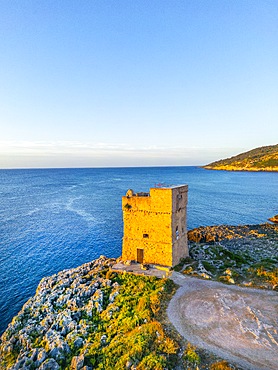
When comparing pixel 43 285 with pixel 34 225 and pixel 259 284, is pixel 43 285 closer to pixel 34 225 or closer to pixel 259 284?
pixel 259 284

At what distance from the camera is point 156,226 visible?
2600 cm

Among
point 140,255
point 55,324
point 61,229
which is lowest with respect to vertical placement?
point 61,229

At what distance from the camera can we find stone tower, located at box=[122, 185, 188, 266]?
83.3ft

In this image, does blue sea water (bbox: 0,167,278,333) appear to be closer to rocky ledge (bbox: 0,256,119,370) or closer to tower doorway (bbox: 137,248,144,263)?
rocky ledge (bbox: 0,256,119,370)

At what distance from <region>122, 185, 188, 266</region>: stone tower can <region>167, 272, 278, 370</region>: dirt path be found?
4039mm

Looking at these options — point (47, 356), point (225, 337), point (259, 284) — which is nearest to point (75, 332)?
point (47, 356)

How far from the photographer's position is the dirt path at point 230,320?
558 inches

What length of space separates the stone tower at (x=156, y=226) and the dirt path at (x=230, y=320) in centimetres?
404

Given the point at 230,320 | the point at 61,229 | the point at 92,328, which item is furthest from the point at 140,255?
the point at 61,229

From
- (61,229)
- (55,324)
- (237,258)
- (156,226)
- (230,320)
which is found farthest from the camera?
(61,229)

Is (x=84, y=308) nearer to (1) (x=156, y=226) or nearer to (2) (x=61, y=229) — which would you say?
(1) (x=156, y=226)

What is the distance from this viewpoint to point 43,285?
2742cm

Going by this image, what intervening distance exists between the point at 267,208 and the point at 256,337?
66.1 meters

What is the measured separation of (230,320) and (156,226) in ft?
36.1
